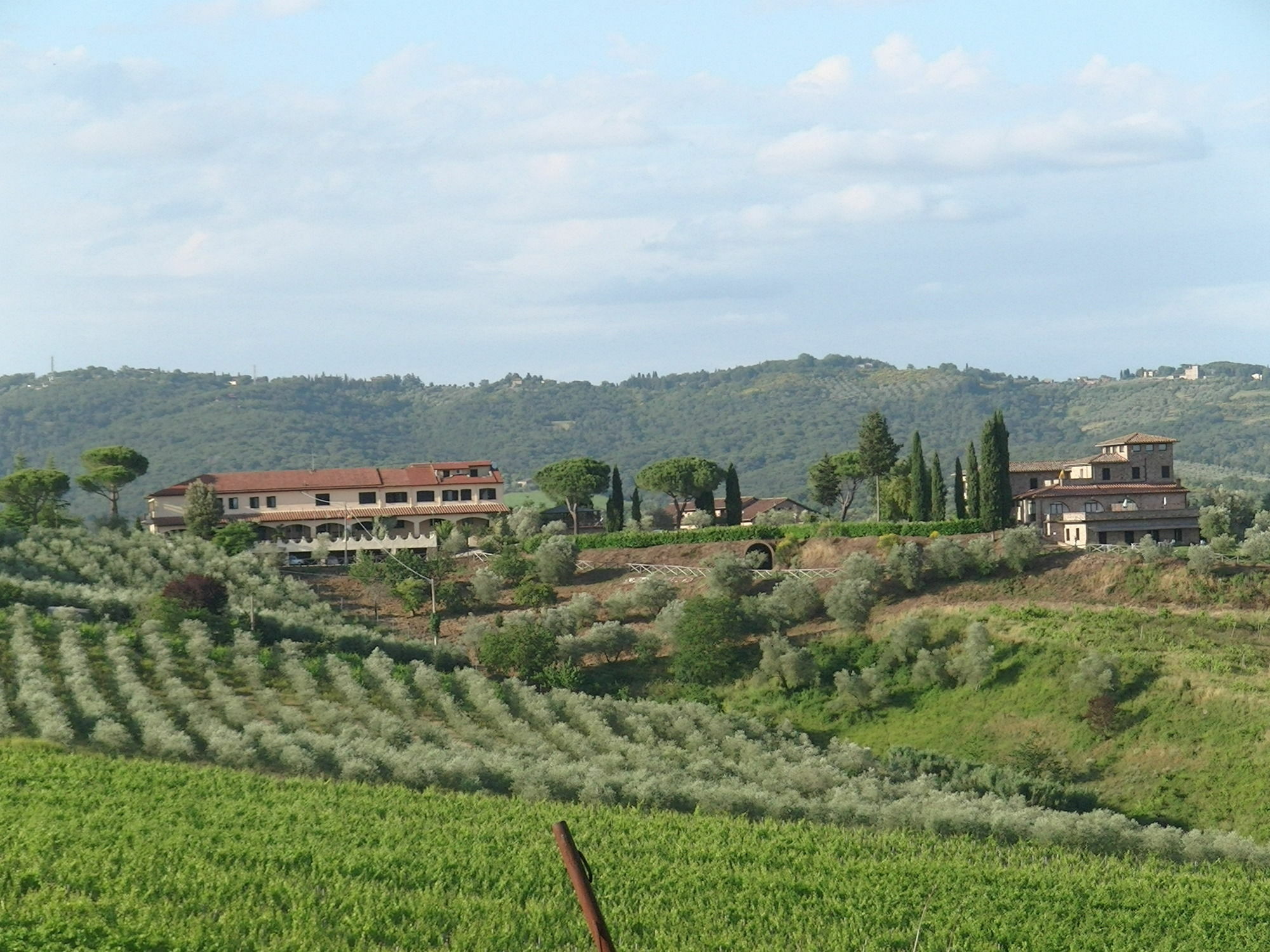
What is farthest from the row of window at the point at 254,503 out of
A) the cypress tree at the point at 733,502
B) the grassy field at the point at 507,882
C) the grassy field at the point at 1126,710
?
the grassy field at the point at 507,882

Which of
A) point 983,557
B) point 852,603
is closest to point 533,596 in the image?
point 852,603

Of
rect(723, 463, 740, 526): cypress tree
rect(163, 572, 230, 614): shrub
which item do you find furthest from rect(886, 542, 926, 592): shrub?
rect(163, 572, 230, 614): shrub

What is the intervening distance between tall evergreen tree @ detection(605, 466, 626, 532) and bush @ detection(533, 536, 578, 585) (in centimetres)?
857

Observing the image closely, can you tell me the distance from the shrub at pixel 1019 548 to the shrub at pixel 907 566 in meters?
3.34

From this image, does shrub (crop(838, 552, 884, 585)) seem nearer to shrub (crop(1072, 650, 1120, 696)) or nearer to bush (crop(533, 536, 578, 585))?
shrub (crop(1072, 650, 1120, 696))

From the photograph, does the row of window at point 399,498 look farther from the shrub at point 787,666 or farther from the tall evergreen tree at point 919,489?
the shrub at point 787,666

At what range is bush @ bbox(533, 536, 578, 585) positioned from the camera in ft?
229

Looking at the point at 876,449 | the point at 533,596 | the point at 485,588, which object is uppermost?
the point at 876,449

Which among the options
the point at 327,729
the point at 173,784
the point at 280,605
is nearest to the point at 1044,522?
the point at 280,605

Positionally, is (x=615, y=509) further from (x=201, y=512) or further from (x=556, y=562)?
(x=201, y=512)

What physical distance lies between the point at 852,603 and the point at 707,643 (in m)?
6.11

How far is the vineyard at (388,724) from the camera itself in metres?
34.9

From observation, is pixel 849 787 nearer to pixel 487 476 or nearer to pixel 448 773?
pixel 448 773

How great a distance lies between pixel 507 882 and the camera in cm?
2628
